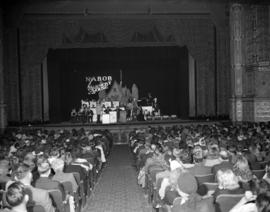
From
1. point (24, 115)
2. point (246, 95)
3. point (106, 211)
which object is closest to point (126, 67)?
point (24, 115)

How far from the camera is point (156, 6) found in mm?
19938

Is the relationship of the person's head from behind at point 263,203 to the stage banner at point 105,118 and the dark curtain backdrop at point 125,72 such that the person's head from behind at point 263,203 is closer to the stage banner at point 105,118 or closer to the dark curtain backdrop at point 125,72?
the stage banner at point 105,118

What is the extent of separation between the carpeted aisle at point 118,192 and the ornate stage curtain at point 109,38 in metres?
9.21

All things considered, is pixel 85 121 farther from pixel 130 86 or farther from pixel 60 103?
pixel 130 86

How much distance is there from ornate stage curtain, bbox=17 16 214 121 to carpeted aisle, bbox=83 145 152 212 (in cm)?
921

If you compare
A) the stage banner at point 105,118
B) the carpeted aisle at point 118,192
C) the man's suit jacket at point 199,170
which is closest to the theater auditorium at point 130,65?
the stage banner at point 105,118

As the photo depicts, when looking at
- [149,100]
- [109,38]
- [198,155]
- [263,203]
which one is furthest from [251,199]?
[149,100]

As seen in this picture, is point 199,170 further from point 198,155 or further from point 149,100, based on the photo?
point 149,100

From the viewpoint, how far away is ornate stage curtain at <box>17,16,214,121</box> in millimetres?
20109

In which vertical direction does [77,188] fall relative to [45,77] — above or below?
below

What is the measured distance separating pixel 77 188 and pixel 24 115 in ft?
48.6

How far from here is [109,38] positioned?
795 inches

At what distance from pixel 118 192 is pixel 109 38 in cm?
1269

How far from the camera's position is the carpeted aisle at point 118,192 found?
720cm
